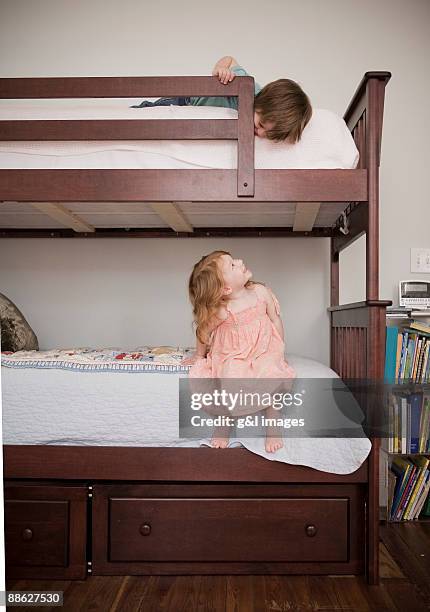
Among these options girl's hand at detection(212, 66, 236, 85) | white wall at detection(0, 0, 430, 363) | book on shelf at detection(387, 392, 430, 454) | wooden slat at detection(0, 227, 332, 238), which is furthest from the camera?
white wall at detection(0, 0, 430, 363)

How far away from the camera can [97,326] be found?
2875mm

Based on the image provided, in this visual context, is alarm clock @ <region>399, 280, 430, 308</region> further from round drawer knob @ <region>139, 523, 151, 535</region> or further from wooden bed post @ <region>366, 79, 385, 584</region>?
round drawer knob @ <region>139, 523, 151, 535</region>

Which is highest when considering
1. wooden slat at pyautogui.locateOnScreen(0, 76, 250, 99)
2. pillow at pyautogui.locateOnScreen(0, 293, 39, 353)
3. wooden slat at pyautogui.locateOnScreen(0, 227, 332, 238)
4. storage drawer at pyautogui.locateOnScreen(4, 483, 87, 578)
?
wooden slat at pyautogui.locateOnScreen(0, 76, 250, 99)

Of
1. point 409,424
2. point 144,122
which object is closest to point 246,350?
point 144,122

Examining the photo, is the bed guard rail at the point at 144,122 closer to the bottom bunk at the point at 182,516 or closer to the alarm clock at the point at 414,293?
the bottom bunk at the point at 182,516

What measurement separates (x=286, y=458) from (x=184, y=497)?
32 centimetres

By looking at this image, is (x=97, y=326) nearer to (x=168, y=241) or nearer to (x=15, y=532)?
(x=168, y=241)

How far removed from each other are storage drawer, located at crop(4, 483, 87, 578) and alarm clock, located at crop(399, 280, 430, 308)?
1.56m

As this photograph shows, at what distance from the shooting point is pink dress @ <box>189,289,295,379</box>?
1897mm

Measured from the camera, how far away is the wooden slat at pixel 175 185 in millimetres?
1854

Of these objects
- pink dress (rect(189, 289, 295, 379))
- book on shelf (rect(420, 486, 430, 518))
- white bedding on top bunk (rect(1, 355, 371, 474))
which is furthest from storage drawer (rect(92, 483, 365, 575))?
book on shelf (rect(420, 486, 430, 518))

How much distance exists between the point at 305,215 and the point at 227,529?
3.56ft

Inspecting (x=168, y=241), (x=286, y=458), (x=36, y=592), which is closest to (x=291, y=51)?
(x=168, y=241)

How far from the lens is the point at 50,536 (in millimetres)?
1891
